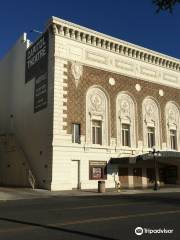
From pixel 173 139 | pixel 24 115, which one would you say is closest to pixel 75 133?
pixel 24 115

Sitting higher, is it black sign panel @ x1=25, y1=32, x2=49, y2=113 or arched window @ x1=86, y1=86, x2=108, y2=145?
black sign panel @ x1=25, y1=32, x2=49, y2=113

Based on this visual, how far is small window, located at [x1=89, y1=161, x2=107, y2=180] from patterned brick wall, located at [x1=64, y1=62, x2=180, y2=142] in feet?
10.5

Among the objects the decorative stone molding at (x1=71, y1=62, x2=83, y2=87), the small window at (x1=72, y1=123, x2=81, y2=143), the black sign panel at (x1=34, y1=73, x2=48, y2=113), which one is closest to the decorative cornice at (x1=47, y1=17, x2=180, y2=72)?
the decorative stone molding at (x1=71, y1=62, x2=83, y2=87)

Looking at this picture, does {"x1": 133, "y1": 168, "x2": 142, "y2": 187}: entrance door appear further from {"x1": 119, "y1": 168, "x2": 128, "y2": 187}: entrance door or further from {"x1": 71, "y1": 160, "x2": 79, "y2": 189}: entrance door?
{"x1": 71, "y1": 160, "x2": 79, "y2": 189}: entrance door

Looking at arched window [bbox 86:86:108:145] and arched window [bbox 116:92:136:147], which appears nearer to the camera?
arched window [bbox 86:86:108:145]

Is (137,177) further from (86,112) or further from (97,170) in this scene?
(86,112)

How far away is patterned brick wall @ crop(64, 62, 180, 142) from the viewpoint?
108 feet

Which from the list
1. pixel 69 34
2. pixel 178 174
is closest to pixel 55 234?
pixel 69 34

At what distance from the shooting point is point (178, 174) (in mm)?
40000

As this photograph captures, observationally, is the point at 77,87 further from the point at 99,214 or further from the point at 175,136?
the point at 99,214

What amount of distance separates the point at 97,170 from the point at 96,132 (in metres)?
→ 3.82

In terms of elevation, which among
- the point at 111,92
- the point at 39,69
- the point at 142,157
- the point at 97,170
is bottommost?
the point at 97,170

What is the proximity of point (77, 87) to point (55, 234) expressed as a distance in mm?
24891

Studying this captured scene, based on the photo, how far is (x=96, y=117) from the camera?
1374 inches
